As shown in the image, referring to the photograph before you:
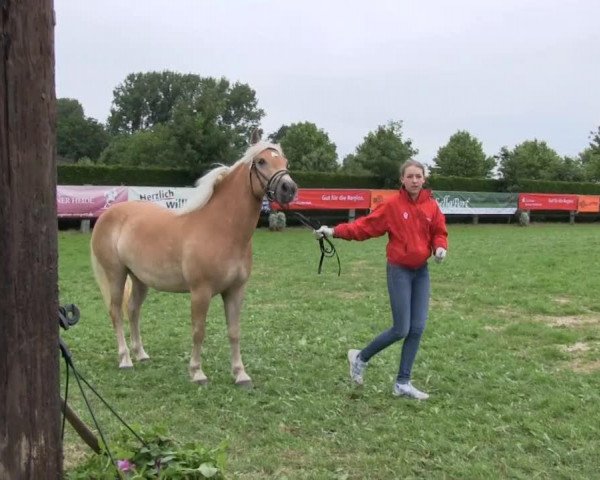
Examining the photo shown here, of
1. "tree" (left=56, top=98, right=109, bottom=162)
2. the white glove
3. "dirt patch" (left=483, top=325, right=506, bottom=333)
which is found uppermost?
"tree" (left=56, top=98, right=109, bottom=162)

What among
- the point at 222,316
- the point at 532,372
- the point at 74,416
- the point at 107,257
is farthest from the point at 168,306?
the point at 74,416

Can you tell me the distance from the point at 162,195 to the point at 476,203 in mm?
16054

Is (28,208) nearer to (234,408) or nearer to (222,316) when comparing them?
(234,408)

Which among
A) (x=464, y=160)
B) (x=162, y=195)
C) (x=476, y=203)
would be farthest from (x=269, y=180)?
(x=464, y=160)

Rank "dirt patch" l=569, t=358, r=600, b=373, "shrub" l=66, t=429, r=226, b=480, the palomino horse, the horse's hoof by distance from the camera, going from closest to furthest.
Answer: "shrub" l=66, t=429, r=226, b=480, the palomino horse, the horse's hoof, "dirt patch" l=569, t=358, r=600, b=373

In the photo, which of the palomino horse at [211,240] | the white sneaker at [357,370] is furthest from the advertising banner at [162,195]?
the white sneaker at [357,370]

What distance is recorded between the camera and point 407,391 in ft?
17.5

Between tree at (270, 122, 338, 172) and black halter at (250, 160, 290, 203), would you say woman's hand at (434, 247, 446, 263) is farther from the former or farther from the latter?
tree at (270, 122, 338, 172)

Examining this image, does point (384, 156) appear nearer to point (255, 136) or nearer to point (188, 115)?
point (188, 115)

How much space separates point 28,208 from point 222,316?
668 centimetres

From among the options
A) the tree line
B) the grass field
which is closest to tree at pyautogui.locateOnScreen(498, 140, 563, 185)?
the tree line

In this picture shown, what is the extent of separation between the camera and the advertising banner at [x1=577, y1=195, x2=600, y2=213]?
3400 centimetres

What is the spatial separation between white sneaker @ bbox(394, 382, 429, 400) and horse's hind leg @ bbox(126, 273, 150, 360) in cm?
281

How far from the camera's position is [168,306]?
384 inches
